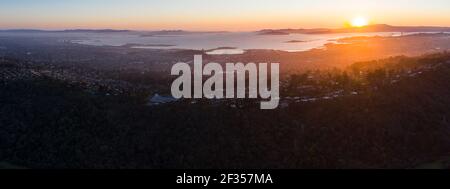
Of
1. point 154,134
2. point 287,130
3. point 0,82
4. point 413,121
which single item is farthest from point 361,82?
point 0,82

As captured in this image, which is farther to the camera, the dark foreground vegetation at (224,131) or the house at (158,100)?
the house at (158,100)

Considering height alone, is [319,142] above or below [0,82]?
below

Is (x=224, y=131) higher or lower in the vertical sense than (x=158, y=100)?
lower

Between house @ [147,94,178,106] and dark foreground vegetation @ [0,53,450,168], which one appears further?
house @ [147,94,178,106]

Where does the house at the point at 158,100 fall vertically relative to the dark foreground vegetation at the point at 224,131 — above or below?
above

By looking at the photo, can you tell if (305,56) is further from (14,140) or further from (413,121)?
(14,140)

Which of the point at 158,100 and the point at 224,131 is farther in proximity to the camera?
the point at 158,100

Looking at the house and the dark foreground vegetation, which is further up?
the house
